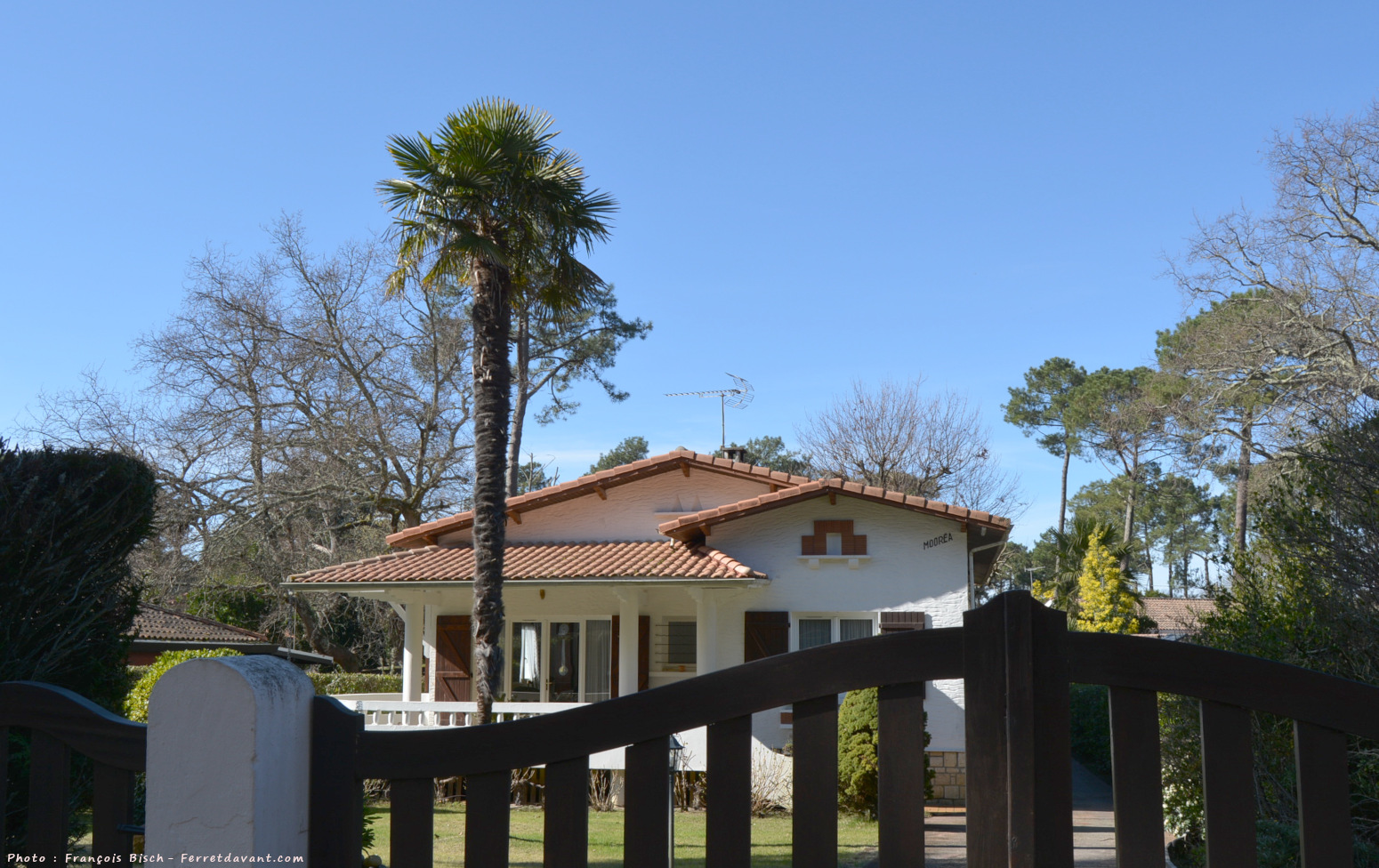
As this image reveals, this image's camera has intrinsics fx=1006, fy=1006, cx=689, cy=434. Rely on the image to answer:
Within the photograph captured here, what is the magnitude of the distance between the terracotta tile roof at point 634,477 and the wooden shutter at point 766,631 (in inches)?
105

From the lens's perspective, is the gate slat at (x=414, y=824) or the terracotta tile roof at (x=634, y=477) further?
the terracotta tile roof at (x=634, y=477)

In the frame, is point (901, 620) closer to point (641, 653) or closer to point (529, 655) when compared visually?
point (641, 653)

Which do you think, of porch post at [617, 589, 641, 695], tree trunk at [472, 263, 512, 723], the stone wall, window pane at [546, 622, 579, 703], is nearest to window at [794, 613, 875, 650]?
the stone wall

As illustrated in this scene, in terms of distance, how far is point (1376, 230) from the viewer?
20.3 m

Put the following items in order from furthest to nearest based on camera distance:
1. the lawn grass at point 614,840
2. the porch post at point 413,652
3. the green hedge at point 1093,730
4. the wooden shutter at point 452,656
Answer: the green hedge at point 1093,730 < the porch post at point 413,652 < the wooden shutter at point 452,656 < the lawn grass at point 614,840

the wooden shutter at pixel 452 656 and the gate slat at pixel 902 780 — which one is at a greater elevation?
the gate slat at pixel 902 780

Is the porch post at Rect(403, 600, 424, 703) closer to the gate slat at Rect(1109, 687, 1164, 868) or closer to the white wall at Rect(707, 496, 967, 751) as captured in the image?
the white wall at Rect(707, 496, 967, 751)

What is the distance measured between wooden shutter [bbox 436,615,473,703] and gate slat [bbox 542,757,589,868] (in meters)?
15.8

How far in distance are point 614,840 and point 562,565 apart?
601cm

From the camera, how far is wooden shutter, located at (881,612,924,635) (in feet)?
52.6

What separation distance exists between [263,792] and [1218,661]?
196 cm

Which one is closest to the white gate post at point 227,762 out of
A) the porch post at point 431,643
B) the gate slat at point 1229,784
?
the gate slat at point 1229,784

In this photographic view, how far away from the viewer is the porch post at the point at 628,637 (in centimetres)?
1642

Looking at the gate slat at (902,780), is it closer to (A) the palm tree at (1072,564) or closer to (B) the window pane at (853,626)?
(B) the window pane at (853,626)
